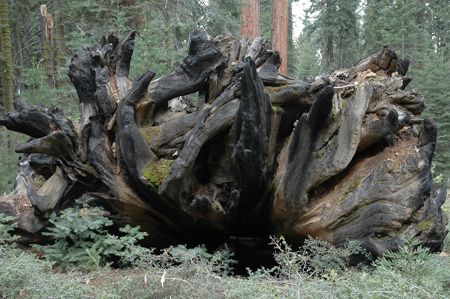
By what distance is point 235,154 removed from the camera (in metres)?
5.48

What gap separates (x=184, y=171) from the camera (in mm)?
5449

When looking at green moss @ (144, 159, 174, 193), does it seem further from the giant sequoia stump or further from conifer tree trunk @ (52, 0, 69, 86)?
conifer tree trunk @ (52, 0, 69, 86)

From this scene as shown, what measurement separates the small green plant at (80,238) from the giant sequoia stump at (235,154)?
0.36 metres

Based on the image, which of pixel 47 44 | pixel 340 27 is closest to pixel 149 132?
pixel 47 44

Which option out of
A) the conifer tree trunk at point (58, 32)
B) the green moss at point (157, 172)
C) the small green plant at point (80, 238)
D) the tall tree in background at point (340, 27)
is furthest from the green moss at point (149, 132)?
the tall tree in background at point (340, 27)

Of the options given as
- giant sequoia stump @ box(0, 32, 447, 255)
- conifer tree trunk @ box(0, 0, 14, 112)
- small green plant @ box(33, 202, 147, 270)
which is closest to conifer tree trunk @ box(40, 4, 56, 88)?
conifer tree trunk @ box(0, 0, 14, 112)

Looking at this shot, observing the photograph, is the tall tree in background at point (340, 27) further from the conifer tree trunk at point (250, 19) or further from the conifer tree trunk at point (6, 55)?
the conifer tree trunk at point (6, 55)

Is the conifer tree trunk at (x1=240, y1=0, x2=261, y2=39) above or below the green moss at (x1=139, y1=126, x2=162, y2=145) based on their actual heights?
above

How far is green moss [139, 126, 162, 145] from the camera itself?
6.07 metres

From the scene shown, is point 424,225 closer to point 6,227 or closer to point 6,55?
point 6,227

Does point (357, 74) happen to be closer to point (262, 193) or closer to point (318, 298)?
point (262, 193)

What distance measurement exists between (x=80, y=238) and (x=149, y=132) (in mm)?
1928

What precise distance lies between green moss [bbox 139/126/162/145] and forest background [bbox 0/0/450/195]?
1.89 m

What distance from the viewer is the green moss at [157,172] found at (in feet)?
18.2
